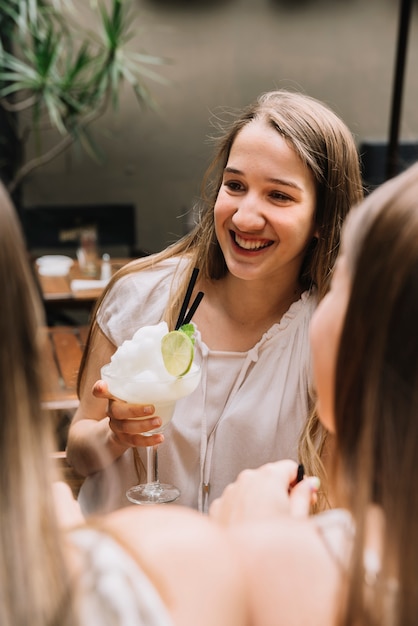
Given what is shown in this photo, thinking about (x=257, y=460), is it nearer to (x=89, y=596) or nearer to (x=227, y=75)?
(x=89, y=596)

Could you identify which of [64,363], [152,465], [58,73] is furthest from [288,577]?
[58,73]

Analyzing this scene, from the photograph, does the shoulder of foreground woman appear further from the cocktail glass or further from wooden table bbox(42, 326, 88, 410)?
wooden table bbox(42, 326, 88, 410)

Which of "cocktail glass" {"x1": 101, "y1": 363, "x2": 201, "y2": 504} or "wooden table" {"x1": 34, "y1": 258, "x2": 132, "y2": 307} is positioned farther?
"wooden table" {"x1": 34, "y1": 258, "x2": 132, "y2": 307}

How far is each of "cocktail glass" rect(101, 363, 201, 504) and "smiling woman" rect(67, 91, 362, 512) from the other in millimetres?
146

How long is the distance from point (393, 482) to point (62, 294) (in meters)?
3.35

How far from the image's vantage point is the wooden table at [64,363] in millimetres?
2793

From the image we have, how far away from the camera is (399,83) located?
570 cm

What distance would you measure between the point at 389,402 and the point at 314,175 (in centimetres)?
118

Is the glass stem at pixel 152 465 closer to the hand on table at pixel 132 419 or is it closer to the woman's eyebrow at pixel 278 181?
the hand on table at pixel 132 419

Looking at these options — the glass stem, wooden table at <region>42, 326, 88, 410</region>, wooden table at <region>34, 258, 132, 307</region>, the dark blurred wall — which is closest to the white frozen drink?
the glass stem

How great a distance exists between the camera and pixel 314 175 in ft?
6.35

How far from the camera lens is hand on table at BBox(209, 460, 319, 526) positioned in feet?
3.93

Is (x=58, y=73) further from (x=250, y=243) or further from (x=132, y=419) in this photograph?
(x=132, y=419)

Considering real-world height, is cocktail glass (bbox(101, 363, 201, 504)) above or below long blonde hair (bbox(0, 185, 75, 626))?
below
